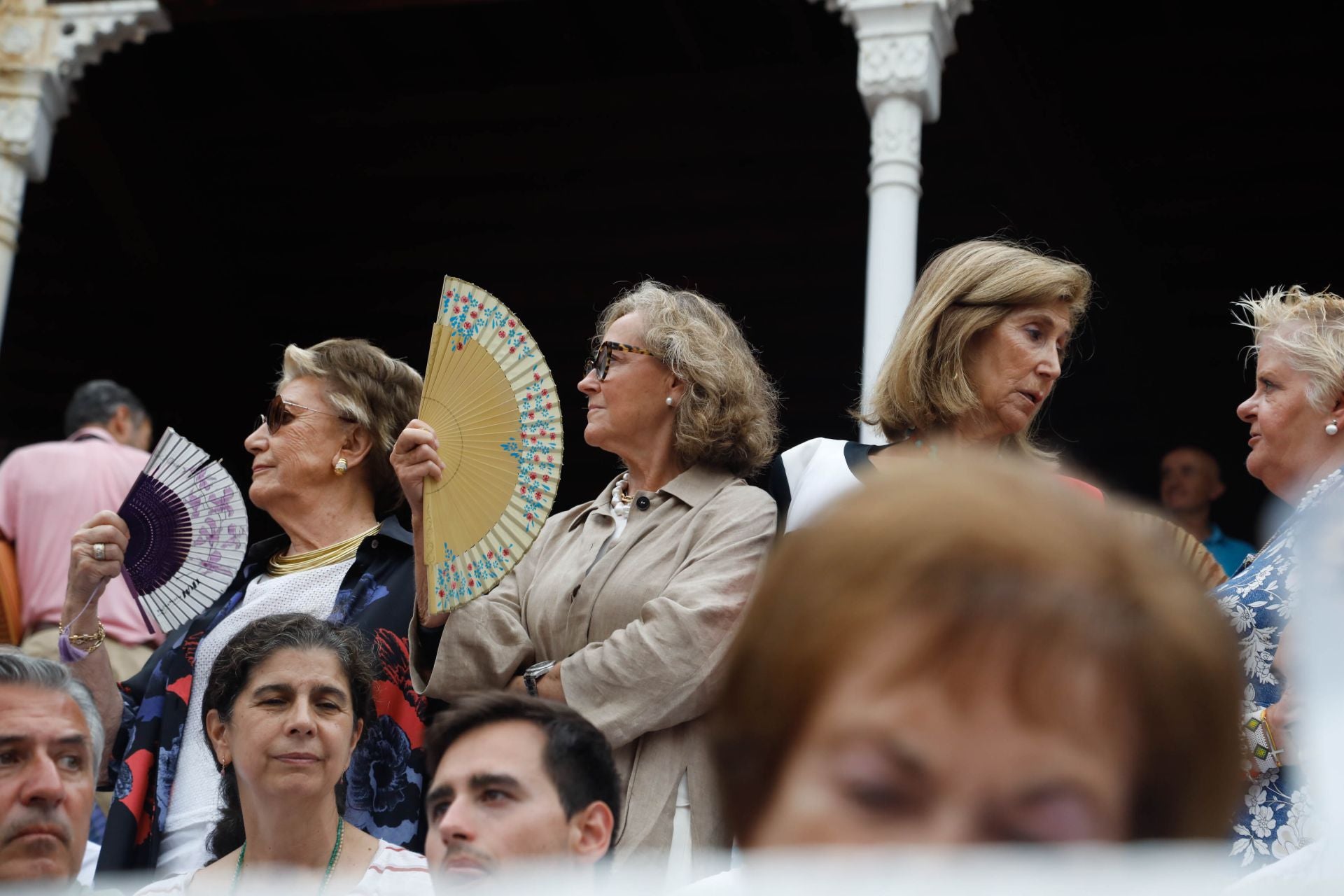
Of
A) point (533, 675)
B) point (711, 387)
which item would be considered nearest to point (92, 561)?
point (533, 675)

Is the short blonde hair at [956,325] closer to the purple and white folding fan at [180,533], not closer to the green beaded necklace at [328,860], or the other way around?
the green beaded necklace at [328,860]

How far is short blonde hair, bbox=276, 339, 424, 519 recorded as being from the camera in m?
3.64

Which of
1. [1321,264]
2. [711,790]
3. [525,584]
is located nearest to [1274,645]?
[711,790]

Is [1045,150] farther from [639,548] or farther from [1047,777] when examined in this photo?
[1047,777]

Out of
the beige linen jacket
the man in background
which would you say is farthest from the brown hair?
the man in background

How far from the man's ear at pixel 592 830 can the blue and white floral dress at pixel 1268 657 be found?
95 centimetres

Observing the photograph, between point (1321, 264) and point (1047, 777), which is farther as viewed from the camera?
point (1321, 264)

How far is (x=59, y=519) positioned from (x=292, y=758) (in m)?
2.69

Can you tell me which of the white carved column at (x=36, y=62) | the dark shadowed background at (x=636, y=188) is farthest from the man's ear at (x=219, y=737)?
the dark shadowed background at (x=636, y=188)

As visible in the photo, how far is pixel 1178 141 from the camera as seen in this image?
287 inches

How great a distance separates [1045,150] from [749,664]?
6620 mm

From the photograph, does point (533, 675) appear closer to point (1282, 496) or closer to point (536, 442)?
point (536, 442)

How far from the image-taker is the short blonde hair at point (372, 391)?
3641 millimetres

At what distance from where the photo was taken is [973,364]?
3193mm
